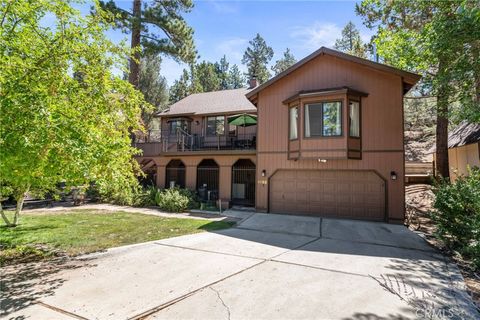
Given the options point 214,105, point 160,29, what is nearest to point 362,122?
point 214,105

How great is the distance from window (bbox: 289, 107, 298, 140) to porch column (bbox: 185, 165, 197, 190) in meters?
6.51

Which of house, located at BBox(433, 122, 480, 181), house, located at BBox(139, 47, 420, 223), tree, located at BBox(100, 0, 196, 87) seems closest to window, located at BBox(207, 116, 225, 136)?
house, located at BBox(139, 47, 420, 223)

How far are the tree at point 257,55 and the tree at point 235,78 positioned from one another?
4.49 meters

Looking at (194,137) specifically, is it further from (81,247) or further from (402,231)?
(402,231)

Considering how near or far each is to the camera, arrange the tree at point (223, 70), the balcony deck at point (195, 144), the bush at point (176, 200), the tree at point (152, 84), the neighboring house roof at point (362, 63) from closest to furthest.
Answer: the neighboring house roof at point (362, 63), the bush at point (176, 200), the balcony deck at point (195, 144), the tree at point (152, 84), the tree at point (223, 70)

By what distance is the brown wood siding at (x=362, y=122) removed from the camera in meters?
11.4

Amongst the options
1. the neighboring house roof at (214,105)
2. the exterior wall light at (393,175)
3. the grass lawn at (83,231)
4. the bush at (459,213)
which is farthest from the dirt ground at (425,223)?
the neighboring house roof at (214,105)

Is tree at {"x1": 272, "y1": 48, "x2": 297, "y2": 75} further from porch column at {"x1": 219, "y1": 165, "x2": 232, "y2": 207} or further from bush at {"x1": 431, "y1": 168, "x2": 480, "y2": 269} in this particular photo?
bush at {"x1": 431, "y1": 168, "x2": 480, "y2": 269}

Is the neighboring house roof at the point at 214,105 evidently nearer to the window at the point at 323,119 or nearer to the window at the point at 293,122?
the window at the point at 293,122

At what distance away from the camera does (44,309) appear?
4215 mm

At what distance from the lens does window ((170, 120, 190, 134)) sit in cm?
1994

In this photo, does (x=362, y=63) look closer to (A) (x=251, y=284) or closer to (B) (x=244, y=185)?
(B) (x=244, y=185)

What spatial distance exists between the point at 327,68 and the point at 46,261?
12453mm

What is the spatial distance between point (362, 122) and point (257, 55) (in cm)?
3879
